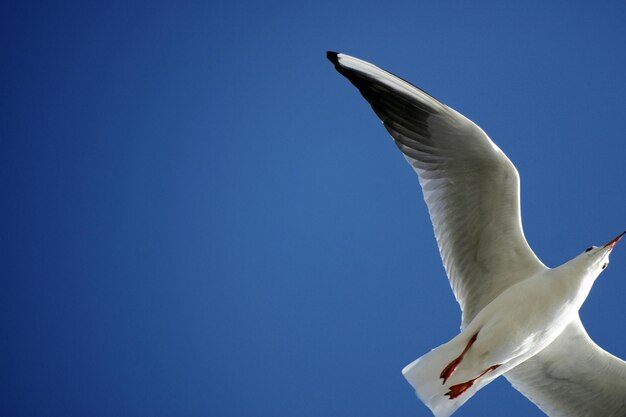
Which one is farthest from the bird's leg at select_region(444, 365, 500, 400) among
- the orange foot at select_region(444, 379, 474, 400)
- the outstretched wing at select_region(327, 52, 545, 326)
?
the outstretched wing at select_region(327, 52, 545, 326)

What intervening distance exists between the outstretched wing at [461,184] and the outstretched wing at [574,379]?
526mm

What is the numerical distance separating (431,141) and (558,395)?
64.6 inches

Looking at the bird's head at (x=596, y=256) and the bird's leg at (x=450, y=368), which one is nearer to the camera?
the bird's leg at (x=450, y=368)

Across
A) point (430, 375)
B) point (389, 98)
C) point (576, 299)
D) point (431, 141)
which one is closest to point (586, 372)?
point (576, 299)

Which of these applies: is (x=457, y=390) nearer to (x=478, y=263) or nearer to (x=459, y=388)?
(x=459, y=388)

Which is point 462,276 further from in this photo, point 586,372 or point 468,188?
point 586,372

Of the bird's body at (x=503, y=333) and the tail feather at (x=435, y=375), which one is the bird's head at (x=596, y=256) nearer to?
the bird's body at (x=503, y=333)

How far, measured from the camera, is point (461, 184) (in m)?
3.70

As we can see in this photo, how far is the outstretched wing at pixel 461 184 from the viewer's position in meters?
3.57

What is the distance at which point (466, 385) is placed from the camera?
3557 millimetres

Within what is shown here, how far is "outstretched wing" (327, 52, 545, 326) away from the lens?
357 centimetres

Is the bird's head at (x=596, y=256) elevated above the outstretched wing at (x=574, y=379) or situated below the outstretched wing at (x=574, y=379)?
above

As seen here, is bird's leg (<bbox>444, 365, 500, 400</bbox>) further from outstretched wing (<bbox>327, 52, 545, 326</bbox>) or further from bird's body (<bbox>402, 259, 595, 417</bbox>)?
outstretched wing (<bbox>327, 52, 545, 326</bbox>)

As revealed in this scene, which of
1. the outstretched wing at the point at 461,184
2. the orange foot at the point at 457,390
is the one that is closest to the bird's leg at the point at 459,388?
the orange foot at the point at 457,390
